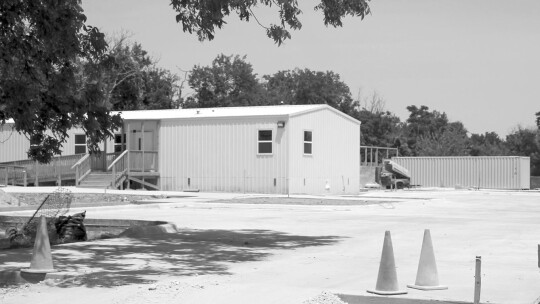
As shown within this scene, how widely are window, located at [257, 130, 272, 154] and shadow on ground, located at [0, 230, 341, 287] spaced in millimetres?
22682

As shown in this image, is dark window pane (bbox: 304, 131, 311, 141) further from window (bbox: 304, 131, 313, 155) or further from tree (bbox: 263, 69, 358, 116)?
tree (bbox: 263, 69, 358, 116)

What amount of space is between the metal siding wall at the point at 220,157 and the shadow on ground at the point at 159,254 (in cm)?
2249

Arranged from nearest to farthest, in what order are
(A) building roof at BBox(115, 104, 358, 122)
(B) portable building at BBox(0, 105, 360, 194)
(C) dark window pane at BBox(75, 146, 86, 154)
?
(B) portable building at BBox(0, 105, 360, 194)
(A) building roof at BBox(115, 104, 358, 122)
(C) dark window pane at BBox(75, 146, 86, 154)

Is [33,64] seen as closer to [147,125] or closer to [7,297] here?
[7,297]

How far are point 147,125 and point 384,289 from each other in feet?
118

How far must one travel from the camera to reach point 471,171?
63.2 meters

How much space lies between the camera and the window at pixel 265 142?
41219mm

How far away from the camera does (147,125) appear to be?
4475 cm

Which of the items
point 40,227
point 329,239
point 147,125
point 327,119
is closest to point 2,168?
point 147,125

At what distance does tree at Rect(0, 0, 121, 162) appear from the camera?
13227 mm

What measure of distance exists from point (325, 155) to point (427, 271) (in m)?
32.9

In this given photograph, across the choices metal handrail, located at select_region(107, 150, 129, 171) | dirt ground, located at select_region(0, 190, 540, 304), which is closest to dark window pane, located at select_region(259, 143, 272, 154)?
metal handrail, located at select_region(107, 150, 129, 171)

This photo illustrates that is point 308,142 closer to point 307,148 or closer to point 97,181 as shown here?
point 307,148

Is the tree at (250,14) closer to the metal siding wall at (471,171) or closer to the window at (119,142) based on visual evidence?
the window at (119,142)
